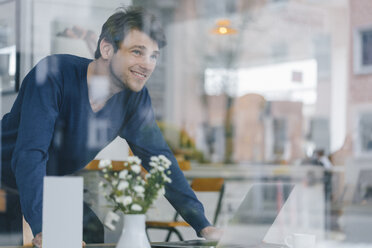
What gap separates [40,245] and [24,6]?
1.15 m

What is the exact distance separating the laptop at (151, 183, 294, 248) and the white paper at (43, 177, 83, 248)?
358 mm

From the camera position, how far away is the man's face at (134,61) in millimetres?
3037

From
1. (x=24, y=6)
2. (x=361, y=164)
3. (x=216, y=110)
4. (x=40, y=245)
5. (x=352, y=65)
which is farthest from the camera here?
Result: (x=216, y=110)

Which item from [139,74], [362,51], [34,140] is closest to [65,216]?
[34,140]

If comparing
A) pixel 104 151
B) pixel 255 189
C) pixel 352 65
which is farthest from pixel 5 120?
pixel 352 65

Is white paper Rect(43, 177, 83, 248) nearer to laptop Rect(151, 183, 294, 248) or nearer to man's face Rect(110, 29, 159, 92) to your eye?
laptop Rect(151, 183, 294, 248)

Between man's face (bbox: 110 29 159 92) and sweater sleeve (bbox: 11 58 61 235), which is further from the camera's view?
man's face (bbox: 110 29 159 92)

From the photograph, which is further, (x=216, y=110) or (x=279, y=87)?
(x=216, y=110)

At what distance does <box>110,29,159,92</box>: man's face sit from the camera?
3.04 m

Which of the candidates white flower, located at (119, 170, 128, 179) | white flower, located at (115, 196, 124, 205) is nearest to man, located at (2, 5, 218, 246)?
white flower, located at (119, 170, 128, 179)

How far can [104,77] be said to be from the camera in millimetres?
3031

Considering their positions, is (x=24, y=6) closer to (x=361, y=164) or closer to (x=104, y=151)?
(x=104, y=151)

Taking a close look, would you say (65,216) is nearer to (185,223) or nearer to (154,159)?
(154,159)

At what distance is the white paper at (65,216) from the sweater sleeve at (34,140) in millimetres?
263
